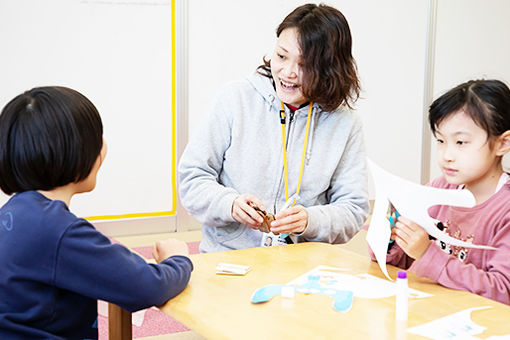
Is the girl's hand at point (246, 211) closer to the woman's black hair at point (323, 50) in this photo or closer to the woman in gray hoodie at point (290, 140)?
the woman in gray hoodie at point (290, 140)

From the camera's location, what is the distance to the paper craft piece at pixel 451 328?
100 cm

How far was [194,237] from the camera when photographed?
3.70 meters

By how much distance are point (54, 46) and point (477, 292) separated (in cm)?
285

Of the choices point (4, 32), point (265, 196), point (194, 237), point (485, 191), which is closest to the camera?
point (485, 191)

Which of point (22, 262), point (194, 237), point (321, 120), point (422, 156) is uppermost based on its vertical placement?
point (321, 120)

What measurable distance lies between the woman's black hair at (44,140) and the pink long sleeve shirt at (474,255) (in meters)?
0.75

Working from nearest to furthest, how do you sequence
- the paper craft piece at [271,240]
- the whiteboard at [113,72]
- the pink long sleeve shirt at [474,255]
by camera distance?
the pink long sleeve shirt at [474,255], the paper craft piece at [271,240], the whiteboard at [113,72]

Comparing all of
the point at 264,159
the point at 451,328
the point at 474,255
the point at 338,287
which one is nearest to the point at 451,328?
the point at 451,328

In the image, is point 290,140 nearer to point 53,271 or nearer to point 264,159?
point 264,159

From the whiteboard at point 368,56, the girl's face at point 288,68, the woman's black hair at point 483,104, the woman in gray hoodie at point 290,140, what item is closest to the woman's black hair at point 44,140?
the woman in gray hoodie at point 290,140

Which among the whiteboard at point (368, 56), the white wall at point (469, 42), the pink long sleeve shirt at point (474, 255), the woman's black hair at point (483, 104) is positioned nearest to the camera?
the pink long sleeve shirt at point (474, 255)

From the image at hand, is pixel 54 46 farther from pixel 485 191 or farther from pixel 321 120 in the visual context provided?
pixel 485 191

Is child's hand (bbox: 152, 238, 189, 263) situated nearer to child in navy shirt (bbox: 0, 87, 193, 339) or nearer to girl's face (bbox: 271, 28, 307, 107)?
child in navy shirt (bbox: 0, 87, 193, 339)

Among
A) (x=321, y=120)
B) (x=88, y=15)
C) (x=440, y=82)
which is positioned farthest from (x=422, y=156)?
(x=321, y=120)
